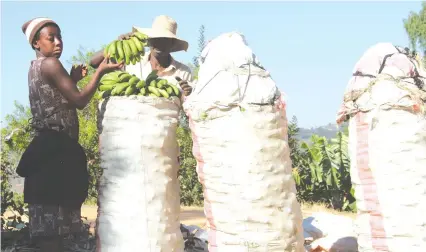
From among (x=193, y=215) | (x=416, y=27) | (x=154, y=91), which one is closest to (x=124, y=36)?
(x=154, y=91)

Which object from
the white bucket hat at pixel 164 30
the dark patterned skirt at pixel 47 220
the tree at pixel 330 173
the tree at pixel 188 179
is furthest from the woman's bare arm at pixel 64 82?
the tree at pixel 188 179

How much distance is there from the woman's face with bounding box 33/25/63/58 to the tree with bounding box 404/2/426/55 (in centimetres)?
2277

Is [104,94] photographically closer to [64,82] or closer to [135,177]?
[64,82]

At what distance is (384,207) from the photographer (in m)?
3.41

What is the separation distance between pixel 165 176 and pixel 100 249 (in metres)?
0.68

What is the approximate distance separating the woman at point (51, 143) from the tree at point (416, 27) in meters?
22.8

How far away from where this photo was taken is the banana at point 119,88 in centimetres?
372

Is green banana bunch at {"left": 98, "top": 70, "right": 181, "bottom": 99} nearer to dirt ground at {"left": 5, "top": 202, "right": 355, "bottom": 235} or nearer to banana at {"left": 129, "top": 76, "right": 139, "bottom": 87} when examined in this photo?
banana at {"left": 129, "top": 76, "right": 139, "bottom": 87}

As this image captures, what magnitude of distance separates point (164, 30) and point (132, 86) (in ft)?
4.01

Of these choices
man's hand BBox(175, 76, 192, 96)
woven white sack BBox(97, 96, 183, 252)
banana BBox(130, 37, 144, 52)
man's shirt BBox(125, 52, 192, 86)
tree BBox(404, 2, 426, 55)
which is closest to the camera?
woven white sack BBox(97, 96, 183, 252)

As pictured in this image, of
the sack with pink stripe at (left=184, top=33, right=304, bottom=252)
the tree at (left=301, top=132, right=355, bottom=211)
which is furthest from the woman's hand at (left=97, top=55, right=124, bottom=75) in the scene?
the tree at (left=301, top=132, right=355, bottom=211)

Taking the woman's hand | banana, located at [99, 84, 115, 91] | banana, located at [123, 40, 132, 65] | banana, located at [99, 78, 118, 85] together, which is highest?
banana, located at [123, 40, 132, 65]

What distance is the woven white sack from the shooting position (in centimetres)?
368

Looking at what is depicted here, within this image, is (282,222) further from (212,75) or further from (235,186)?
(212,75)
